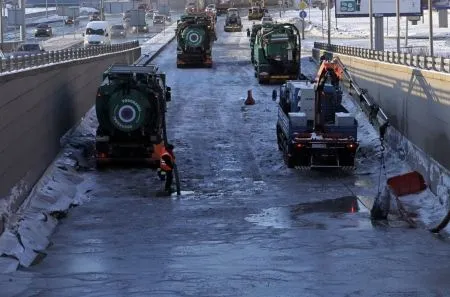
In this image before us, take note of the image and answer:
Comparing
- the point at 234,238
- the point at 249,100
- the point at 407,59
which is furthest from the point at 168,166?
the point at 249,100

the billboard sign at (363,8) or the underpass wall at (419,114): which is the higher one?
the billboard sign at (363,8)

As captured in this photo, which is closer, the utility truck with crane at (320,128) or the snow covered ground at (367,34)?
the utility truck with crane at (320,128)

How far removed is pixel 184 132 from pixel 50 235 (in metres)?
17.8

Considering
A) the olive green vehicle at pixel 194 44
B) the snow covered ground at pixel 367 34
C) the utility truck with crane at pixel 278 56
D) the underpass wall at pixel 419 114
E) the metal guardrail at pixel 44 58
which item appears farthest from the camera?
the snow covered ground at pixel 367 34

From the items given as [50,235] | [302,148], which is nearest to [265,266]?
[50,235]

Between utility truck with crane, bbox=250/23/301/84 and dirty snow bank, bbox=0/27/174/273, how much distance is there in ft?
69.6

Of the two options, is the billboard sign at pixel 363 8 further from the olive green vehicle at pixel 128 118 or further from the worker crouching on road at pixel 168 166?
the worker crouching on road at pixel 168 166

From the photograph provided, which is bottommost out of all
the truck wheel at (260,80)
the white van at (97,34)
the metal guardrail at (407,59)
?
the truck wheel at (260,80)

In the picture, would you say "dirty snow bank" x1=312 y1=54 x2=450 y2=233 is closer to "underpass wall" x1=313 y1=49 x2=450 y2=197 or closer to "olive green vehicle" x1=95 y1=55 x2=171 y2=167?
"underpass wall" x1=313 y1=49 x2=450 y2=197

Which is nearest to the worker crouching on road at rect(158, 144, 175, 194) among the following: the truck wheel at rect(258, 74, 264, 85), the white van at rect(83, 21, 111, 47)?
the truck wheel at rect(258, 74, 264, 85)

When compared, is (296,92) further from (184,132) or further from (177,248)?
(177,248)

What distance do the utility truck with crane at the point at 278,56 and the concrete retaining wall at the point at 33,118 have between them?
18.0 m

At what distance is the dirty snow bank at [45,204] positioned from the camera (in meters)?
19.3

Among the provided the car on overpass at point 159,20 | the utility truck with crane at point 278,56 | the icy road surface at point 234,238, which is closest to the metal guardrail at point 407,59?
the icy road surface at point 234,238
